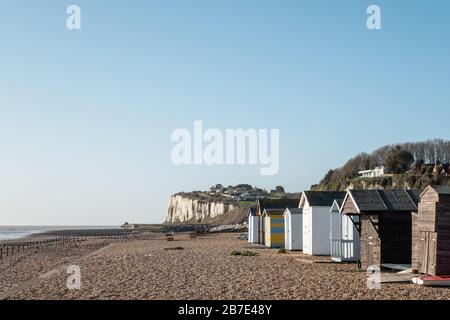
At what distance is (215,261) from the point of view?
36969mm

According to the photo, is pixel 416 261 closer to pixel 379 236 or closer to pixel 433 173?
pixel 379 236

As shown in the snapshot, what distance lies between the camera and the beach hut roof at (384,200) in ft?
97.7

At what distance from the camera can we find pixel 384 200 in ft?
99.9

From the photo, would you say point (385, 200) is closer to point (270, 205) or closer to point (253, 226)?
point (270, 205)

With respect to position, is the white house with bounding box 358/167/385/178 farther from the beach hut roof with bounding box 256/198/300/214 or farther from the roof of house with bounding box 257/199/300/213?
the roof of house with bounding box 257/199/300/213

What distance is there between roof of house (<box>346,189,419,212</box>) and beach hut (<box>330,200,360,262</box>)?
101 inches

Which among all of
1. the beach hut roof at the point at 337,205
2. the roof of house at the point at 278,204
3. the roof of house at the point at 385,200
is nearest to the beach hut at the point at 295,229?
the beach hut roof at the point at 337,205

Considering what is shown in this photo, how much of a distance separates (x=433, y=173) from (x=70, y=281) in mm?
95991

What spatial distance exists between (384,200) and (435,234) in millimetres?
5956

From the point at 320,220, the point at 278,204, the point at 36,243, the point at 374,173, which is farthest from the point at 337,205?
the point at 374,173

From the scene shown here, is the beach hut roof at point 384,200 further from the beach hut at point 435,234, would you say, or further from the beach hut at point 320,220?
the beach hut at point 320,220

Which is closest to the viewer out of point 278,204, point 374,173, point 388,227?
point 388,227
